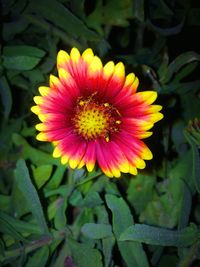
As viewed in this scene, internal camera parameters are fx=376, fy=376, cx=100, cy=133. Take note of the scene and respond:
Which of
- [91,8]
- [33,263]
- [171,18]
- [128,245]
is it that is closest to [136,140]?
[128,245]

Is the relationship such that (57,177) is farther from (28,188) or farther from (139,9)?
(139,9)

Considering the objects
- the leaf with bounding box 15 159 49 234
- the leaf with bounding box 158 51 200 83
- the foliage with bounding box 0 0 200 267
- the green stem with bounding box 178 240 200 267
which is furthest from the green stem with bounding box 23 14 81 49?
the green stem with bounding box 178 240 200 267

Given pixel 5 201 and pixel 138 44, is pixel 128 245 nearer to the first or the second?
pixel 5 201

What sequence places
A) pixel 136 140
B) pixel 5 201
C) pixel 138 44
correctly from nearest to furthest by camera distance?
pixel 136 140
pixel 5 201
pixel 138 44

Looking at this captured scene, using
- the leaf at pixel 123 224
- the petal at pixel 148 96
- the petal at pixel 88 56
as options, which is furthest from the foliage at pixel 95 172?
the petal at pixel 88 56

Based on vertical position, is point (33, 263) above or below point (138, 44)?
below

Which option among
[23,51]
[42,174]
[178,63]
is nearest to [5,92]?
[23,51]
